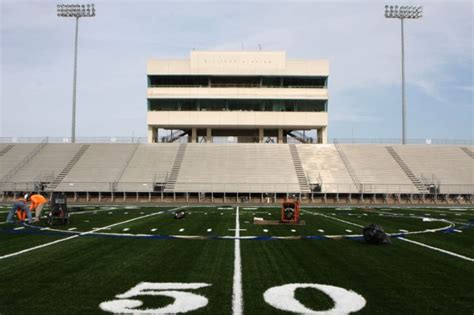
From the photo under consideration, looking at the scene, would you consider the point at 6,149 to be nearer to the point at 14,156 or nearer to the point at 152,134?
the point at 14,156

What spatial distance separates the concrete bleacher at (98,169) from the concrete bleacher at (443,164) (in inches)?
1278

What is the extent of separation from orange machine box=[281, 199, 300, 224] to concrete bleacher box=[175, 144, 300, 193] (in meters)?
22.1

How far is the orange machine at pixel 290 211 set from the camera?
1944 centimetres

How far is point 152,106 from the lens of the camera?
5728 centimetres

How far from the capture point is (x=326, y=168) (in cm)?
4853

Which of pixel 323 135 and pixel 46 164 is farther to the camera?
pixel 323 135

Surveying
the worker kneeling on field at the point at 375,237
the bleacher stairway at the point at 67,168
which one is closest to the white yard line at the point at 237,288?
the worker kneeling on field at the point at 375,237

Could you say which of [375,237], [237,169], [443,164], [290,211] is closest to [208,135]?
[237,169]

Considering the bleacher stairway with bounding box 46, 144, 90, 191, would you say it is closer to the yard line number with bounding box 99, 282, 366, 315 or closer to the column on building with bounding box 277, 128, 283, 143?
the column on building with bounding box 277, 128, 283, 143

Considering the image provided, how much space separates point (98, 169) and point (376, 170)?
1191 inches

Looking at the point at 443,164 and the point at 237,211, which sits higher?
the point at 443,164

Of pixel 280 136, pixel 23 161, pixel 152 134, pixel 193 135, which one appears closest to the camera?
pixel 23 161

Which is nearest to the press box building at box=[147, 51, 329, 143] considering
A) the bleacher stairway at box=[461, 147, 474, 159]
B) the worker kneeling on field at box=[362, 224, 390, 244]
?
the bleacher stairway at box=[461, 147, 474, 159]

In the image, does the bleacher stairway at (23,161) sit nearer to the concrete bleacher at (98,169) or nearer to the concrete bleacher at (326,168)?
the concrete bleacher at (98,169)
